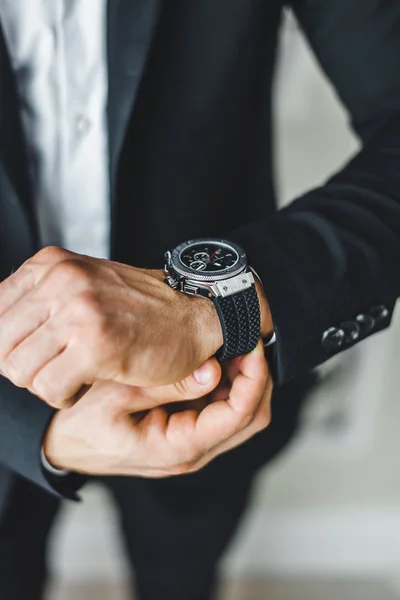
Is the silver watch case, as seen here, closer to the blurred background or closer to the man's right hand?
the man's right hand

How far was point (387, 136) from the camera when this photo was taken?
3.00 feet

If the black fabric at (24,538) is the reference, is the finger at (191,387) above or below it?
above

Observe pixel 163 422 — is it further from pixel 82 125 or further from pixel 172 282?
pixel 82 125

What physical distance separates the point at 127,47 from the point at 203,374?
0.44 m

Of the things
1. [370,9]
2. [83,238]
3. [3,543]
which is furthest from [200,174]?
[3,543]

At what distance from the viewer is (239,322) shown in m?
0.74

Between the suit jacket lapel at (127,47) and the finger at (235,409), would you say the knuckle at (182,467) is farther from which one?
the suit jacket lapel at (127,47)

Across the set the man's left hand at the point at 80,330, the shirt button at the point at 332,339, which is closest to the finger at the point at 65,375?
the man's left hand at the point at 80,330

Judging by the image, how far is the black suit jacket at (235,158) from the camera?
2.64 ft

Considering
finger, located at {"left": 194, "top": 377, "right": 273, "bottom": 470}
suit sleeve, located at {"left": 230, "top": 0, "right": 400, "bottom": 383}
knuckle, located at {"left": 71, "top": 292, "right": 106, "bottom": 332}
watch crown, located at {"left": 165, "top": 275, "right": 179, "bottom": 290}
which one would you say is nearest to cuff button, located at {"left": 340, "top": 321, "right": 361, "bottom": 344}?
suit sleeve, located at {"left": 230, "top": 0, "right": 400, "bottom": 383}

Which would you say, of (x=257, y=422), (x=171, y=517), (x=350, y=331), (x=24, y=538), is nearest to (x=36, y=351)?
(x=257, y=422)

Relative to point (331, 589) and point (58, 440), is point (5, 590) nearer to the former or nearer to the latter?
point (58, 440)

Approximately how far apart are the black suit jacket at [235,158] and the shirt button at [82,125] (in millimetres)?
74

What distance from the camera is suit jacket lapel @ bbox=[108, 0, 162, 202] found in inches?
31.2
